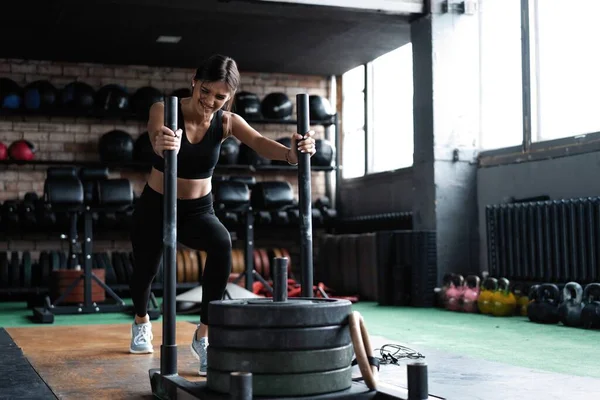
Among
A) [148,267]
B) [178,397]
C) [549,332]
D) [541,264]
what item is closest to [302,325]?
[178,397]

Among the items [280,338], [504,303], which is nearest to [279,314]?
[280,338]

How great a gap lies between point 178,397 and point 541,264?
13.7ft

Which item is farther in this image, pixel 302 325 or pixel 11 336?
pixel 11 336

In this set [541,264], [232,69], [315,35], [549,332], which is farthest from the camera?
[315,35]

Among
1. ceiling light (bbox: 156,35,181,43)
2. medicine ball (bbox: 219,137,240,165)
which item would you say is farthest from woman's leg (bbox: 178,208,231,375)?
medicine ball (bbox: 219,137,240,165)

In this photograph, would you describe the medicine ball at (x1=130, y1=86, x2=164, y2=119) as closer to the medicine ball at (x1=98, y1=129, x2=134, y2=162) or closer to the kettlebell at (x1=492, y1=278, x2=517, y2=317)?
the medicine ball at (x1=98, y1=129, x2=134, y2=162)

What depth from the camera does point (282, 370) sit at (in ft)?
6.13

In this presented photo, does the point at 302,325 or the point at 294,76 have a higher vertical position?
the point at 294,76

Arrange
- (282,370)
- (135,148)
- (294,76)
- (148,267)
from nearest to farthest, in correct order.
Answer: (282,370), (148,267), (135,148), (294,76)

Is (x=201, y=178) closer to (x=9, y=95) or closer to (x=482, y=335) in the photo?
(x=482, y=335)

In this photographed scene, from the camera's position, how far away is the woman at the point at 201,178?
8.71 ft

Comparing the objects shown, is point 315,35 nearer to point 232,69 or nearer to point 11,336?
point 11,336

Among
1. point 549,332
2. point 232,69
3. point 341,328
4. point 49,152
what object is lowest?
point 549,332

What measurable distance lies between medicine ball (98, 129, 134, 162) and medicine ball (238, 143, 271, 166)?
1.28 m
